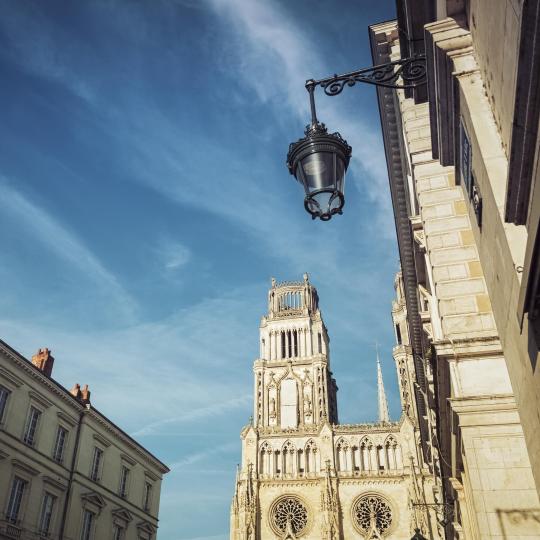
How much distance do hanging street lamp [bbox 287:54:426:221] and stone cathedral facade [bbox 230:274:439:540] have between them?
48065 millimetres

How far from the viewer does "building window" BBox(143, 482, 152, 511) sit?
104ft

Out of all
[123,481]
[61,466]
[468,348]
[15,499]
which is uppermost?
[123,481]

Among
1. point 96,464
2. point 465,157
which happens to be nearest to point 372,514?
point 96,464

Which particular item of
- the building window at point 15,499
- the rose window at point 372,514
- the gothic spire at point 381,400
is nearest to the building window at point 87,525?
the building window at point 15,499

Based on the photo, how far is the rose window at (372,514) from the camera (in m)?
51.1

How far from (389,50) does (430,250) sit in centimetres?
1020

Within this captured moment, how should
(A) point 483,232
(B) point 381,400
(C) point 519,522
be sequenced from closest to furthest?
(A) point 483,232 → (C) point 519,522 → (B) point 381,400

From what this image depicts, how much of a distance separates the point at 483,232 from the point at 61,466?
24.0 meters

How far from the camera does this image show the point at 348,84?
6.26m

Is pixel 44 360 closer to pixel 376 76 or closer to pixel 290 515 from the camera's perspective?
pixel 376 76

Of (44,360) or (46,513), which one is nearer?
(46,513)

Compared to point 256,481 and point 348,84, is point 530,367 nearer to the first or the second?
point 348,84

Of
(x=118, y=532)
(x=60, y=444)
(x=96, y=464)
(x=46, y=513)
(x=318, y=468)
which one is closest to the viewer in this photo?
(x=46, y=513)

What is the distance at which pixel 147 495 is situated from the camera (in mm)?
32250
